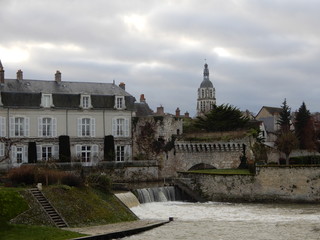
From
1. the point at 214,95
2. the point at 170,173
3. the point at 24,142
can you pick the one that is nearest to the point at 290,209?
the point at 170,173

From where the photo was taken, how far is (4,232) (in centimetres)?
2191

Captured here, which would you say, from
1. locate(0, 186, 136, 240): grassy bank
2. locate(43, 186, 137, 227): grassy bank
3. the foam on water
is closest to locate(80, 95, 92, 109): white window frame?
the foam on water

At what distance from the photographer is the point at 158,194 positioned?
37906 mm

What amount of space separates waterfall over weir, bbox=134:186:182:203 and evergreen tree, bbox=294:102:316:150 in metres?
19.1

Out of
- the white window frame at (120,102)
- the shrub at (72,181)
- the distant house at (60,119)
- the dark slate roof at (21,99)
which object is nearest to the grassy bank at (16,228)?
the shrub at (72,181)

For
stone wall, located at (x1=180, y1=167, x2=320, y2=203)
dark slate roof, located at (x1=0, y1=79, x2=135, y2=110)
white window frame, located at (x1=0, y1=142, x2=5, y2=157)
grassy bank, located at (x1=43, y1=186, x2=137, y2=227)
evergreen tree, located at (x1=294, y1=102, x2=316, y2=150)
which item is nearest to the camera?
grassy bank, located at (x1=43, y1=186, x2=137, y2=227)

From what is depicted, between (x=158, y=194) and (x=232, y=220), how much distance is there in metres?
9.29

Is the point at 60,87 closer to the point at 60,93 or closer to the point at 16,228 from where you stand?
the point at 60,93

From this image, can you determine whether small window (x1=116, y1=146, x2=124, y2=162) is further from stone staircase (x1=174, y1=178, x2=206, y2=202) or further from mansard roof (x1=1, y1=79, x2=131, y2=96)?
stone staircase (x1=174, y1=178, x2=206, y2=202)

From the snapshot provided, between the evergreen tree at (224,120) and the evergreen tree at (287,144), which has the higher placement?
the evergreen tree at (224,120)

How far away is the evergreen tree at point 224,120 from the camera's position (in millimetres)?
54688

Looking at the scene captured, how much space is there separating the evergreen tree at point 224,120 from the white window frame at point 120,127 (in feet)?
32.6

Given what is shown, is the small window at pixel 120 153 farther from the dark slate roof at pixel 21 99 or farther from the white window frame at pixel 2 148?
the white window frame at pixel 2 148

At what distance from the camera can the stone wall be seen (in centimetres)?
3806
